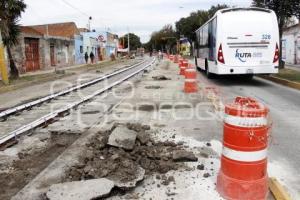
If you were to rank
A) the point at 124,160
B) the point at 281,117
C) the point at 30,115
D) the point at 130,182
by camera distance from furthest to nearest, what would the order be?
the point at 30,115
the point at 281,117
the point at 124,160
the point at 130,182

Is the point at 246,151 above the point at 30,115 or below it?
above

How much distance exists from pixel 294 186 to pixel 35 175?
353cm

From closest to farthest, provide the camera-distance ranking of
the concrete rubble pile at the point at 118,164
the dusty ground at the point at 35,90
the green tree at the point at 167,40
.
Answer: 1. the concrete rubble pile at the point at 118,164
2. the dusty ground at the point at 35,90
3. the green tree at the point at 167,40

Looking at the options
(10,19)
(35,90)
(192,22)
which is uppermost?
(192,22)

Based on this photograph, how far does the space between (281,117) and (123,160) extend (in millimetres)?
5497

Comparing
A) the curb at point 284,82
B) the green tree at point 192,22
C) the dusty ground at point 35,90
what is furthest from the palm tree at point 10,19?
the green tree at point 192,22

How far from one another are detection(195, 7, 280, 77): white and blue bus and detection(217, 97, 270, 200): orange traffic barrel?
1246cm

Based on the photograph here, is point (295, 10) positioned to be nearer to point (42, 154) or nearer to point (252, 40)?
point (252, 40)

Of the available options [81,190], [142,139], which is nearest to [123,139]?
[142,139]

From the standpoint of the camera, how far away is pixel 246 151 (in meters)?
4.62

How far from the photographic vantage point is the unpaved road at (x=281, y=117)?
5.98 metres

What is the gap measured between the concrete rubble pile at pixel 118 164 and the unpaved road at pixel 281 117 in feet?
4.58

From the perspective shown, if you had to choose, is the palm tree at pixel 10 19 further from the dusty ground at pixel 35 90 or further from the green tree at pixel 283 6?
the green tree at pixel 283 6

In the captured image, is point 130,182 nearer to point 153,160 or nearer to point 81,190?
point 81,190
